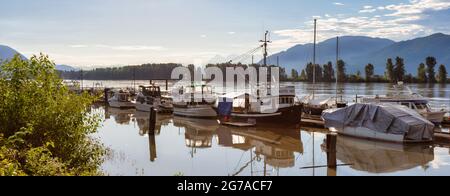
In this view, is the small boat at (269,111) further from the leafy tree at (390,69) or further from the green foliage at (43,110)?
the leafy tree at (390,69)

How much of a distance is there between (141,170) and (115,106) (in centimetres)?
4475

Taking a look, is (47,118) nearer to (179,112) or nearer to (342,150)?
(342,150)

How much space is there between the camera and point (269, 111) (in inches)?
1511

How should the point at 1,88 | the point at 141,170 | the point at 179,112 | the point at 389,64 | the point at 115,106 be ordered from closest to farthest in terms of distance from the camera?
the point at 1,88, the point at 141,170, the point at 179,112, the point at 115,106, the point at 389,64

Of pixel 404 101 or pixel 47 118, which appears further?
pixel 404 101

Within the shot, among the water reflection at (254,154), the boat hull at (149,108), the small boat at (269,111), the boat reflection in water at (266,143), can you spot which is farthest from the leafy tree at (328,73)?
the water reflection at (254,154)

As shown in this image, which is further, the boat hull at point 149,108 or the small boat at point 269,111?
the boat hull at point 149,108

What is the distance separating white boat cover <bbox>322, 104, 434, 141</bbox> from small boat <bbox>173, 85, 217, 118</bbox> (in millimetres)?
16948

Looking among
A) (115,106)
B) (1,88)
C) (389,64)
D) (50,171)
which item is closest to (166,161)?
(1,88)

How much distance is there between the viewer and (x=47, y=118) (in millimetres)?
15375

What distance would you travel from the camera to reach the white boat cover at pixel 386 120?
2738cm

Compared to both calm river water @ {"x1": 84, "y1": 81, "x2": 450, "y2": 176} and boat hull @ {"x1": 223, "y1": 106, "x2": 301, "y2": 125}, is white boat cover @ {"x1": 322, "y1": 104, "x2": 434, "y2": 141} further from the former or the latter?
boat hull @ {"x1": 223, "y1": 106, "x2": 301, "y2": 125}

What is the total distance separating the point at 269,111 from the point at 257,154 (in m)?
12.6

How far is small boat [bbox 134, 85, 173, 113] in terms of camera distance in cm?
5328
